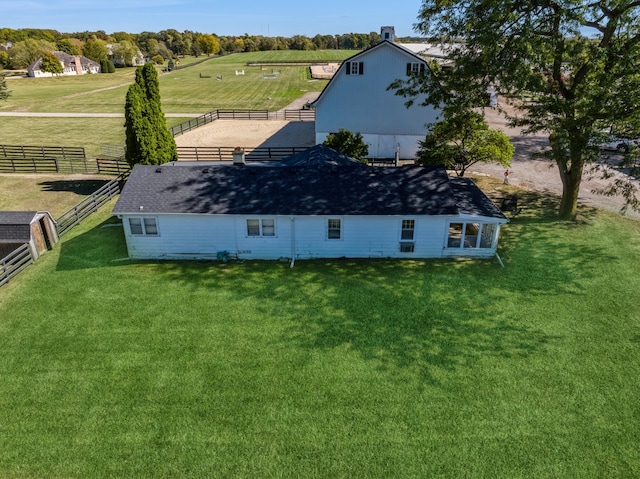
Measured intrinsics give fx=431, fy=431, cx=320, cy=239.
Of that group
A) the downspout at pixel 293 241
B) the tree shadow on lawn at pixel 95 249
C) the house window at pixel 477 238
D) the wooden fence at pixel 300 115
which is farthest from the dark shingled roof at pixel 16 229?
the wooden fence at pixel 300 115

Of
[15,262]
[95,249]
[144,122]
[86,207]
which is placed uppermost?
[144,122]

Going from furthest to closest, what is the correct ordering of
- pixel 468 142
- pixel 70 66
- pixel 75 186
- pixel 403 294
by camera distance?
pixel 70 66 → pixel 75 186 → pixel 468 142 → pixel 403 294

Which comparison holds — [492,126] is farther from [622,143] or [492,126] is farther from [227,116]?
[227,116]

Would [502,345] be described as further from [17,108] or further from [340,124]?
[17,108]

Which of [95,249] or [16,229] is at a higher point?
[16,229]

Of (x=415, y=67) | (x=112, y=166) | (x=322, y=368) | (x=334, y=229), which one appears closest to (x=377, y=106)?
(x=415, y=67)

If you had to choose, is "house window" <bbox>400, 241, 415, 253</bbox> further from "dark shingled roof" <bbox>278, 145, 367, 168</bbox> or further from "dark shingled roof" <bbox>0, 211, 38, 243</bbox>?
"dark shingled roof" <bbox>0, 211, 38, 243</bbox>

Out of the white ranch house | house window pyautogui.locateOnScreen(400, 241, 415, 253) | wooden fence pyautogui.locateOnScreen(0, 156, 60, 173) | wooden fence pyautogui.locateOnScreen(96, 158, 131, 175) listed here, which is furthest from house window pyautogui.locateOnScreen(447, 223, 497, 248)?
wooden fence pyautogui.locateOnScreen(0, 156, 60, 173)

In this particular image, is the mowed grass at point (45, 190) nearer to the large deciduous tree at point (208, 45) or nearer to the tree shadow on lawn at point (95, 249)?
the tree shadow on lawn at point (95, 249)
